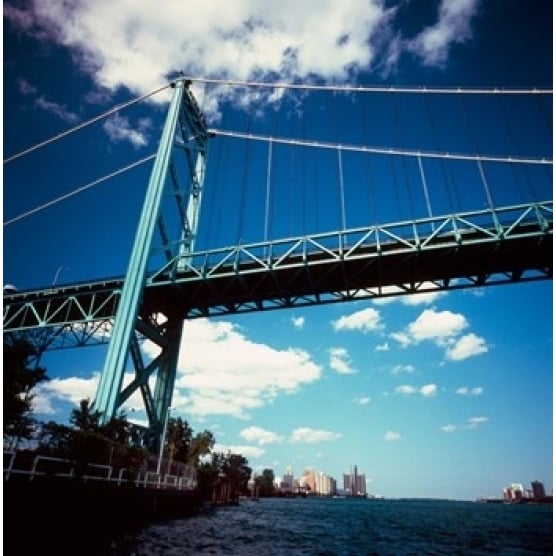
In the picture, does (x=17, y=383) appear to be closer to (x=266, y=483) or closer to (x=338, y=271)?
(x=338, y=271)

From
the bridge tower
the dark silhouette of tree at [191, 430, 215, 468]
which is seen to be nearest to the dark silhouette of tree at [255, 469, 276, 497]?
the dark silhouette of tree at [191, 430, 215, 468]

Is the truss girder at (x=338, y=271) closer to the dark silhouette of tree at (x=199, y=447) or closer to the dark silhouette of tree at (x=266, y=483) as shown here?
the dark silhouette of tree at (x=199, y=447)

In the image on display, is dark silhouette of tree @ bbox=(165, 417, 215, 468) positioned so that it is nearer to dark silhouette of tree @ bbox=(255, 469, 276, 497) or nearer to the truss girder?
the truss girder

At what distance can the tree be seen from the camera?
46.1 feet

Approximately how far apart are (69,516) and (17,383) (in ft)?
15.4

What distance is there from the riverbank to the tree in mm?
2196

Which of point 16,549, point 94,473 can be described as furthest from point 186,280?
point 16,549

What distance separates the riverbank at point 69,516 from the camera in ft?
36.4

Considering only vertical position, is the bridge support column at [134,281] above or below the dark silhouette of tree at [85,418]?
above

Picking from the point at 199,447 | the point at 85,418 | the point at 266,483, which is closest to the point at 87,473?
the point at 85,418

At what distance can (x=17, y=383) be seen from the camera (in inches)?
559

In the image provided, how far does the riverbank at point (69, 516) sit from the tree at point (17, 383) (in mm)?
2196

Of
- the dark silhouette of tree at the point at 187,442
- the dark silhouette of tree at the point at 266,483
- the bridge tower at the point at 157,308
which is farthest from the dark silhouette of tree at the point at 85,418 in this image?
the dark silhouette of tree at the point at 266,483

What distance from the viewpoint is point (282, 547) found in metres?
15.5
